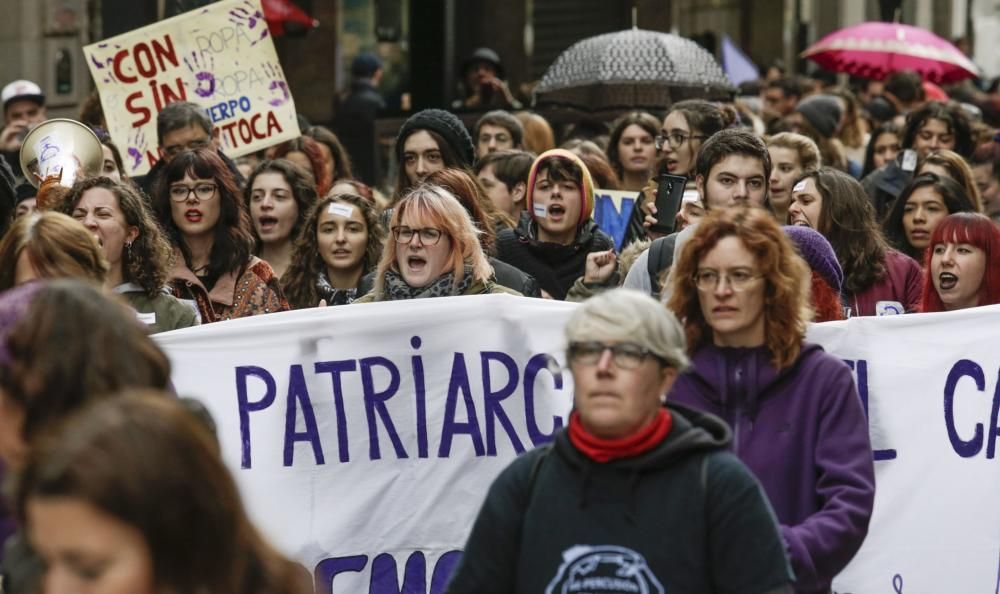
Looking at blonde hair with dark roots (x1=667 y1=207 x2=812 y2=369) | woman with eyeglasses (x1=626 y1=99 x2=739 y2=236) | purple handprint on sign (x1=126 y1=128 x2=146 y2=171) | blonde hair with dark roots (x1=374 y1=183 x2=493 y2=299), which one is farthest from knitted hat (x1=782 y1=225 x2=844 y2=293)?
purple handprint on sign (x1=126 y1=128 x2=146 y2=171)

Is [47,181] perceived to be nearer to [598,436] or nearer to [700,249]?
[700,249]

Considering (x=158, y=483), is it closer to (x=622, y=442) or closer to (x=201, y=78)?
(x=622, y=442)

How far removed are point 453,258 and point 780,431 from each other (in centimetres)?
222

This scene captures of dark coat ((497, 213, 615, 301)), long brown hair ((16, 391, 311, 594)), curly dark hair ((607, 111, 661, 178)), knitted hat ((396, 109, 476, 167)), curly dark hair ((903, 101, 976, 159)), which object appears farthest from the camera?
curly dark hair ((903, 101, 976, 159))

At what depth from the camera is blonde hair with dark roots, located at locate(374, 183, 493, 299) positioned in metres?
6.91

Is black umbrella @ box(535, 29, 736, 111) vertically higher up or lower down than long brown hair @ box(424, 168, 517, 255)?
higher up

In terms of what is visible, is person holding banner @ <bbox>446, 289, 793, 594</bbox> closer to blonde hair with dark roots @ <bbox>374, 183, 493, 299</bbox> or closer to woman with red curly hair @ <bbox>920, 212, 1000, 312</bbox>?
blonde hair with dark roots @ <bbox>374, 183, 493, 299</bbox>

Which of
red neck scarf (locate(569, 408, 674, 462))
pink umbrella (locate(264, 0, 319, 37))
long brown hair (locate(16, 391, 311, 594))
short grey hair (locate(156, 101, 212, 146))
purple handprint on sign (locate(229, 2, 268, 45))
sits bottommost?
red neck scarf (locate(569, 408, 674, 462))

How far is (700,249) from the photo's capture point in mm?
5148

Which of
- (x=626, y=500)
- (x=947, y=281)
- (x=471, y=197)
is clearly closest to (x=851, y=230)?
(x=947, y=281)

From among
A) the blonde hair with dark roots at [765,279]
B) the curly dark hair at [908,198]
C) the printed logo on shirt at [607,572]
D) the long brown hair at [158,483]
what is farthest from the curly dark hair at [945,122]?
the long brown hair at [158,483]

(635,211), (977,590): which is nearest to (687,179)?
(635,211)

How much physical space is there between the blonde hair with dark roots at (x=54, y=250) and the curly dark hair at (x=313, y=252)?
3047 mm

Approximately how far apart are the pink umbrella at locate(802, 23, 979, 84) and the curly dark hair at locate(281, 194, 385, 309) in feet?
30.5
